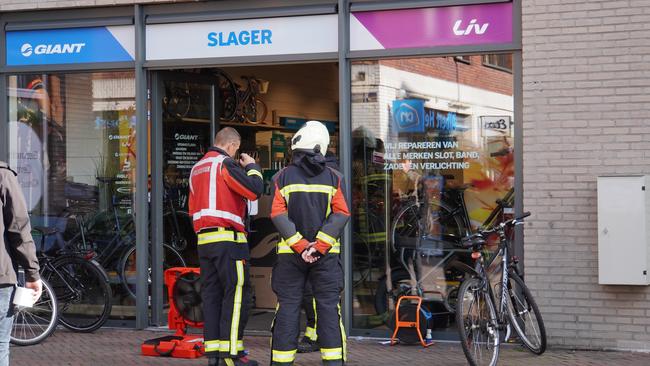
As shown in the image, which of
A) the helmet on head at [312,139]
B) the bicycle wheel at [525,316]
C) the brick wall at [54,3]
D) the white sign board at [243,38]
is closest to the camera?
the helmet on head at [312,139]

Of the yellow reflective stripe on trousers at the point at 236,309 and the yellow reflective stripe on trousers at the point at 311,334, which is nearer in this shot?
the yellow reflective stripe on trousers at the point at 236,309

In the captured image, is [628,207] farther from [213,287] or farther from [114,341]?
[114,341]

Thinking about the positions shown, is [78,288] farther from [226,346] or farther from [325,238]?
[325,238]

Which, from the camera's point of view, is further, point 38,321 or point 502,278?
point 38,321

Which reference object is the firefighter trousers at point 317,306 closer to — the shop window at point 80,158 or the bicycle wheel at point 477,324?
the bicycle wheel at point 477,324

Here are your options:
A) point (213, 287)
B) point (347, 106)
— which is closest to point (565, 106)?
point (347, 106)

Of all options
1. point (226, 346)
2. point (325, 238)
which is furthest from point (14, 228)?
point (226, 346)

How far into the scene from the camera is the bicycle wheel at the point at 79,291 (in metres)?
9.77

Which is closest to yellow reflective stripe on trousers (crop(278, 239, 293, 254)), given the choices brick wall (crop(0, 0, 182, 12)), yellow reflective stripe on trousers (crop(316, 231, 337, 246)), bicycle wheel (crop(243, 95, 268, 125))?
yellow reflective stripe on trousers (crop(316, 231, 337, 246))

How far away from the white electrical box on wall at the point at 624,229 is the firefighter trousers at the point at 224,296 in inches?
121

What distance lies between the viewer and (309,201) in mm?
7047

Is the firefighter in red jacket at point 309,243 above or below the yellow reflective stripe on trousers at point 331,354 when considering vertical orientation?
above

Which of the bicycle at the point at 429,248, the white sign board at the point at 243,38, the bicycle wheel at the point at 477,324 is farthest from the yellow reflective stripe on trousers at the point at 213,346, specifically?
the white sign board at the point at 243,38

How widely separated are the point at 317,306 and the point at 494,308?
1.67m
